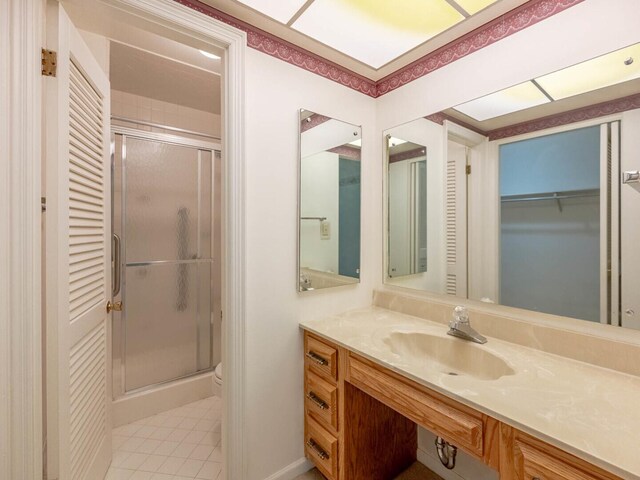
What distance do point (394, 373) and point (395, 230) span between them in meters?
0.91

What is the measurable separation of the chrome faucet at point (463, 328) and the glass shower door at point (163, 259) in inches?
76.4

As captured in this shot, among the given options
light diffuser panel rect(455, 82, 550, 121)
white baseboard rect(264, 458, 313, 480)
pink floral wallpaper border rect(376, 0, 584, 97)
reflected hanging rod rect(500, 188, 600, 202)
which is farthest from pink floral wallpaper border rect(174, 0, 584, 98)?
white baseboard rect(264, 458, 313, 480)

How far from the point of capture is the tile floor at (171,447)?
1.60 meters

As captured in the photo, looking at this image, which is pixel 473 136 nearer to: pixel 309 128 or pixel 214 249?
pixel 309 128

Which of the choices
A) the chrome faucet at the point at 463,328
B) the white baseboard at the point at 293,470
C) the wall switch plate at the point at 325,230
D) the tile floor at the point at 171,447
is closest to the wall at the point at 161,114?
the wall switch plate at the point at 325,230

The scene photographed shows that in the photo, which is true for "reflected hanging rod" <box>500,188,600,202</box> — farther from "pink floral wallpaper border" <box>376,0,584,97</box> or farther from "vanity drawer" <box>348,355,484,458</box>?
"vanity drawer" <box>348,355,484,458</box>

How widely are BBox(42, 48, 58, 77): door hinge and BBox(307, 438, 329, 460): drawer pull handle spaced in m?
1.90

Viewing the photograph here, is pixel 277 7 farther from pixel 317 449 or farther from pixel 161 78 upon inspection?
pixel 317 449

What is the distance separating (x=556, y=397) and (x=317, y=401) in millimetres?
1005

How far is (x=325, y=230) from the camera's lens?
1.67m

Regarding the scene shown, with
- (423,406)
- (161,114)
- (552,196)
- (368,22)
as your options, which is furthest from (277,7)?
(423,406)

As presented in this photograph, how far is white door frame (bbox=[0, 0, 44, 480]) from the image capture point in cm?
87

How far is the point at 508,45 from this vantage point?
4.23 feet

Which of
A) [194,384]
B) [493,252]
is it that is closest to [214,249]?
[194,384]
